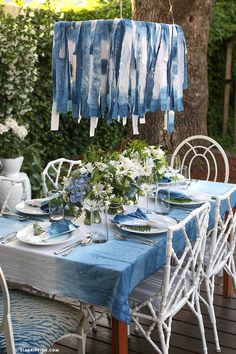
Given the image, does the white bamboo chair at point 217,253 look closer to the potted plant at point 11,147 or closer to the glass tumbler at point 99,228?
the glass tumbler at point 99,228

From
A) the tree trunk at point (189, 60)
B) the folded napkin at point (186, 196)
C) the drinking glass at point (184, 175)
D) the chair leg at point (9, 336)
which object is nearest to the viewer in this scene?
the chair leg at point (9, 336)

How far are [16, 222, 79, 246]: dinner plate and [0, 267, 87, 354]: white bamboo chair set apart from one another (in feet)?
0.79

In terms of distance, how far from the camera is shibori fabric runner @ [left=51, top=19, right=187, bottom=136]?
2.52m

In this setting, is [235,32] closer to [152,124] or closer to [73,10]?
[73,10]

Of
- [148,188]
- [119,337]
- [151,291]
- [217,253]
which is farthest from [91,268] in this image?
[217,253]

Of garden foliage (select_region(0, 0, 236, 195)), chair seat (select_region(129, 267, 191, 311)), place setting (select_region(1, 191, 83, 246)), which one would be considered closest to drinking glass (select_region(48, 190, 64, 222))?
place setting (select_region(1, 191, 83, 246))

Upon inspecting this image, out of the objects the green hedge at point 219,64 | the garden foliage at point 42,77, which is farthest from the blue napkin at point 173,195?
the green hedge at point 219,64

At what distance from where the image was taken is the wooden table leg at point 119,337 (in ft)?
6.30

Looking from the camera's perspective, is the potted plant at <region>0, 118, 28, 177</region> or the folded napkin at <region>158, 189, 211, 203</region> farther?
the potted plant at <region>0, 118, 28, 177</region>

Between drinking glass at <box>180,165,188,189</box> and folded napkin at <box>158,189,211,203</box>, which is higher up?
drinking glass at <box>180,165,188,189</box>

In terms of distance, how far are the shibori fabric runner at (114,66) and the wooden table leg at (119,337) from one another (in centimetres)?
118

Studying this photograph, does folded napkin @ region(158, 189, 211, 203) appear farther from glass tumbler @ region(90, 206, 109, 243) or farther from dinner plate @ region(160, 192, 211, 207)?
glass tumbler @ region(90, 206, 109, 243)

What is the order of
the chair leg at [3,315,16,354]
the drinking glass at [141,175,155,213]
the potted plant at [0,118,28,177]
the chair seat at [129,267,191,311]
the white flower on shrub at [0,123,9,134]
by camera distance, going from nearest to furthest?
1. the chair leg at [3,315,16,354]
2. the chair seat at [129,267,191,311]
3. the drinking glass at [141,175,155,213]
4. the white flower on shrub at [0,123,9,134]
5. the potted plant at [0,118,28,177]

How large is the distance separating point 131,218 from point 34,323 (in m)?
0.66
